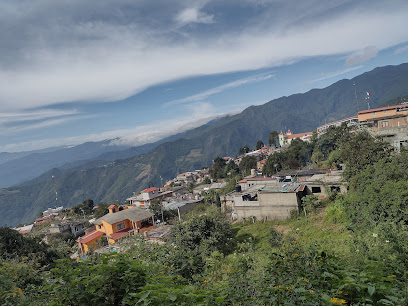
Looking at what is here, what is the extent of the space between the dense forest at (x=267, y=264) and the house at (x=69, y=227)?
2141 cm

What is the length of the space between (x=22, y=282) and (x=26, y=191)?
231m

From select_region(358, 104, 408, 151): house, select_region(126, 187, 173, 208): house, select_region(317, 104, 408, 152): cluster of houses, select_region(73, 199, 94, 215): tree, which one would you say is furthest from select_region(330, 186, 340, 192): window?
select_region(73, 199, 94, 215): tree

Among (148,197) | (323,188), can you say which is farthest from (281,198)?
(148,197)

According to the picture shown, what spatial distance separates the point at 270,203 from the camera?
19.7 metres

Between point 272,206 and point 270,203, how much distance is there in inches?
11.3

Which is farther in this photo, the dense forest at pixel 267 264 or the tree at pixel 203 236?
the tree at pixel 203 236

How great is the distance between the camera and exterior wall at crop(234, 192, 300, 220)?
18.9 m

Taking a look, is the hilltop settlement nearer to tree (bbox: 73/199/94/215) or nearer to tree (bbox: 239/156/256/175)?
tree (bbox: 73/199/94/215)

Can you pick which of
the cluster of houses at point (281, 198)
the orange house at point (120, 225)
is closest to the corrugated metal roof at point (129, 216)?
the orange house at point (120, 225)

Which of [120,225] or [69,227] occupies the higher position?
[120,225]

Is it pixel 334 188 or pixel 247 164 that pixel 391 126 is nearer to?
pixel 334 188

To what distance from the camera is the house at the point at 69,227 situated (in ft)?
131

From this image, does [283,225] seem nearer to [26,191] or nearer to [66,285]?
[66,285]

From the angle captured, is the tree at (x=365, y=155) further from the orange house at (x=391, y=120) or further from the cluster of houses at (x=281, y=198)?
the orange house at (x=391, y=120)
